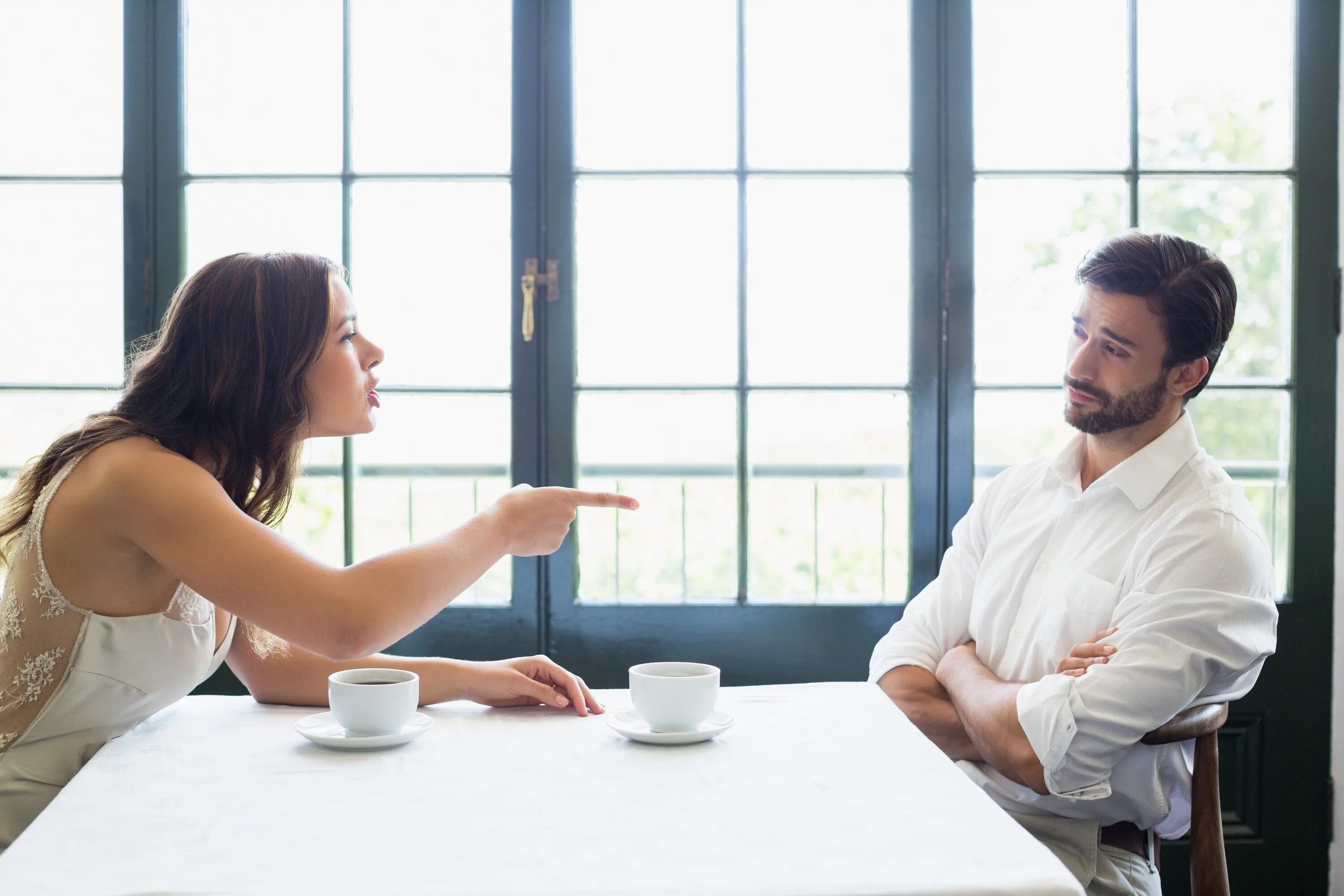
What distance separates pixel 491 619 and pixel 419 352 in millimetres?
636

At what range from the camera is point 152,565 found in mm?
1305

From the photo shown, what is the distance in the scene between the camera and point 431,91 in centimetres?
241

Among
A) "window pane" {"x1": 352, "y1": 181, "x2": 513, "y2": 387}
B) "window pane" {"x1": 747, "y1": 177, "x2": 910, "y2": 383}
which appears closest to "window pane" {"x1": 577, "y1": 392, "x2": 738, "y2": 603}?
"window pane" {"x1": 747, "y1": 177, "x2": 910, "y2": 383}

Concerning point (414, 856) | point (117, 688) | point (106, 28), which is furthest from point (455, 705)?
point (106, 28)

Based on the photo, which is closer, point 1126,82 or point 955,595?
point 955,595

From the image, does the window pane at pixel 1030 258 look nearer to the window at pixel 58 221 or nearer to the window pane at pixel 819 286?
the window pane at pixel 819 286

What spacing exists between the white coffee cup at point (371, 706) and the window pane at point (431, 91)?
59.3 inches

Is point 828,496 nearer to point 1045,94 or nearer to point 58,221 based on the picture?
point 1045,94

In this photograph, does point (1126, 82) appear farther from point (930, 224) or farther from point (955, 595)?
point (955, 595)

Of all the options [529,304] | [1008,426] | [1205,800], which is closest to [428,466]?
[529,304]

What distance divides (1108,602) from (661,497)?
112cm

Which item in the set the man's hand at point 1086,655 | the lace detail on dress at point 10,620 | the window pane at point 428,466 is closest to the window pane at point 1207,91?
the man's hand at point 1086,655

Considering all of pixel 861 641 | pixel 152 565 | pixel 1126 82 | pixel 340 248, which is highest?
pixel 1126 82

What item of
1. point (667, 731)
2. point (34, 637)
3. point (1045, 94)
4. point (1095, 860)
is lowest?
point (1095, 860)
